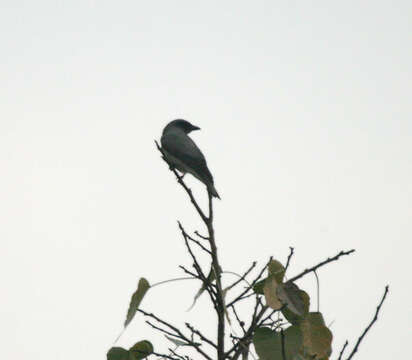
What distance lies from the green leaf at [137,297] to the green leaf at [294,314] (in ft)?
2.31

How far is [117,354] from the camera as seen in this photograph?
304 centimetres

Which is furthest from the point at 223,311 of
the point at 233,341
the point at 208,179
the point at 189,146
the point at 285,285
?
the point at 189,146

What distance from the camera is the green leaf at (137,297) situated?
299 centimetres

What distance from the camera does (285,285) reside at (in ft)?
9.27

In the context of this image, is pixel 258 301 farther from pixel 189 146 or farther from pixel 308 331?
pixel 189 146

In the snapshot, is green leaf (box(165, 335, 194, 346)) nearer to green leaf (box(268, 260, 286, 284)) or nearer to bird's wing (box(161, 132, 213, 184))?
green leaf (box(268, 260, 286, 284))

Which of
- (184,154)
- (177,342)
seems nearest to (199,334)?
(177,342)

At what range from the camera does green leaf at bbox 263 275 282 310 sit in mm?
2711

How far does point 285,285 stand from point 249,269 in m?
0.42

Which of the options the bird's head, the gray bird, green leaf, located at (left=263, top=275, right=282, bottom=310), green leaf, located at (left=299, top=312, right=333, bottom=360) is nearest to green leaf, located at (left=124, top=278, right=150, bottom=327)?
green leaf, located at (left=263, top=275, right=282, bottom=310)

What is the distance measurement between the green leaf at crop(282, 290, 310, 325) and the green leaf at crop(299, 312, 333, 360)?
1.3 inches

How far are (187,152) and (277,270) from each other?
5228 mm

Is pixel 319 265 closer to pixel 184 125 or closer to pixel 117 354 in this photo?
pixel 117 354

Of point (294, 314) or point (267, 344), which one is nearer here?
point (267, 344)
